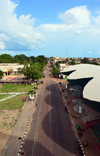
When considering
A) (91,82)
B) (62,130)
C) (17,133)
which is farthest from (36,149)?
(91,82)

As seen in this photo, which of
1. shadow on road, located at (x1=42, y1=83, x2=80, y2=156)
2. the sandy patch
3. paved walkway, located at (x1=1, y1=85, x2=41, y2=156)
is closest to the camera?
paved walkway, located at (x1=1, y1=85, x2=41, y2=156)

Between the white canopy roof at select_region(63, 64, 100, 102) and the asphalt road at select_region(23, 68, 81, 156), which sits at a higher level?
the white canopy roof at select_region(63, 64, 100, 102)

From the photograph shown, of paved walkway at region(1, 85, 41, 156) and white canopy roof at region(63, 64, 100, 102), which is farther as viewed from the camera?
white canopy roof at region(63, 64, 100, 102)

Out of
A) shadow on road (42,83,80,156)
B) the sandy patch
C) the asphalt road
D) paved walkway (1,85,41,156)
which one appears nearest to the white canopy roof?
shadow on road (42,83,80,156)

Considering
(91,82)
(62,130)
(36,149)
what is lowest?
(36,149)

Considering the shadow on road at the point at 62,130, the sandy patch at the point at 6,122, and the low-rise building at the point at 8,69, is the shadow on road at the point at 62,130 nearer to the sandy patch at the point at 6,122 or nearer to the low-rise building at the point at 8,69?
the sandy patch at the point at 6,122

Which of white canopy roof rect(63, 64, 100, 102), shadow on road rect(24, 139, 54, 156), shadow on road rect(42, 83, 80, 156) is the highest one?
white canopy roof rect(63, 64, 100, 102)

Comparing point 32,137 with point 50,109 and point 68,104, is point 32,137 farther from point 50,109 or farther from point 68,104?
point 68,104

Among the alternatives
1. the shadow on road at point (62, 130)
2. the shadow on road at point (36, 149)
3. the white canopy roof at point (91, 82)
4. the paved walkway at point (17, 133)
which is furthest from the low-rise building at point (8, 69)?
the shadow on road at point (36, 149)

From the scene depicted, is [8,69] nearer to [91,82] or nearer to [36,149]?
[91,82]

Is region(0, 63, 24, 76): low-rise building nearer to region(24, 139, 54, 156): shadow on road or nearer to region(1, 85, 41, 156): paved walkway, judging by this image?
region(1, 85, 41, 156): paved walkway
